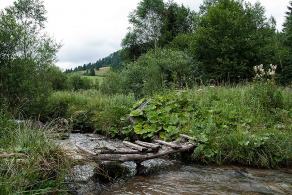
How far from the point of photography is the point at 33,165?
5141mm

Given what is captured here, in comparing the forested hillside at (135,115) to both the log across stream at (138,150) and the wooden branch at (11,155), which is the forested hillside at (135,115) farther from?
the log across stream at (138,150)

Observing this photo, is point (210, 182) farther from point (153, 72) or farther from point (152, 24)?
point (152, 24)

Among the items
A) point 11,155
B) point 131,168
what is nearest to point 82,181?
point 131,168

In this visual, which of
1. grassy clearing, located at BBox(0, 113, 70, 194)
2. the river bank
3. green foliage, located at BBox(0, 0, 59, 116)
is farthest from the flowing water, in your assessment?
green foliage, located at BBox(0, 0, 59, 116)

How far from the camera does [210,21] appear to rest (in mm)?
31234

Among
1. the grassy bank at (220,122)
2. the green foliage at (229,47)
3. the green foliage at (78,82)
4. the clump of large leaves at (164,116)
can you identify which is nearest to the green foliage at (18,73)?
the grassy bank at (220,122)

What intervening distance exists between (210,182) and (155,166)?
1.47 m

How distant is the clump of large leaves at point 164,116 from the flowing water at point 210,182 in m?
2.09

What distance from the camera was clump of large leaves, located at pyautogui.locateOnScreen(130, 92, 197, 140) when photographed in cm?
1051

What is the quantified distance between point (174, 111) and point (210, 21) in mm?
21076

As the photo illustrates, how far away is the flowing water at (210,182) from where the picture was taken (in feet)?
21.9

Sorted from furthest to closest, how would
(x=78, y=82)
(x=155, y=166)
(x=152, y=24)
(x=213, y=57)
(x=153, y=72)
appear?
(x=78, y=82) → (x=152, y=24) → (x=213, y=57) → (x=153, y=72) → (x=155, y=166)

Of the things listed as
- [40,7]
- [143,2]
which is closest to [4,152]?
[40,7]

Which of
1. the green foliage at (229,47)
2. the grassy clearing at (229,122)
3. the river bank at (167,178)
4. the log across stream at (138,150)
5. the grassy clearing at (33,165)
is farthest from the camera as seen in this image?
the green foliage at (229,47)
